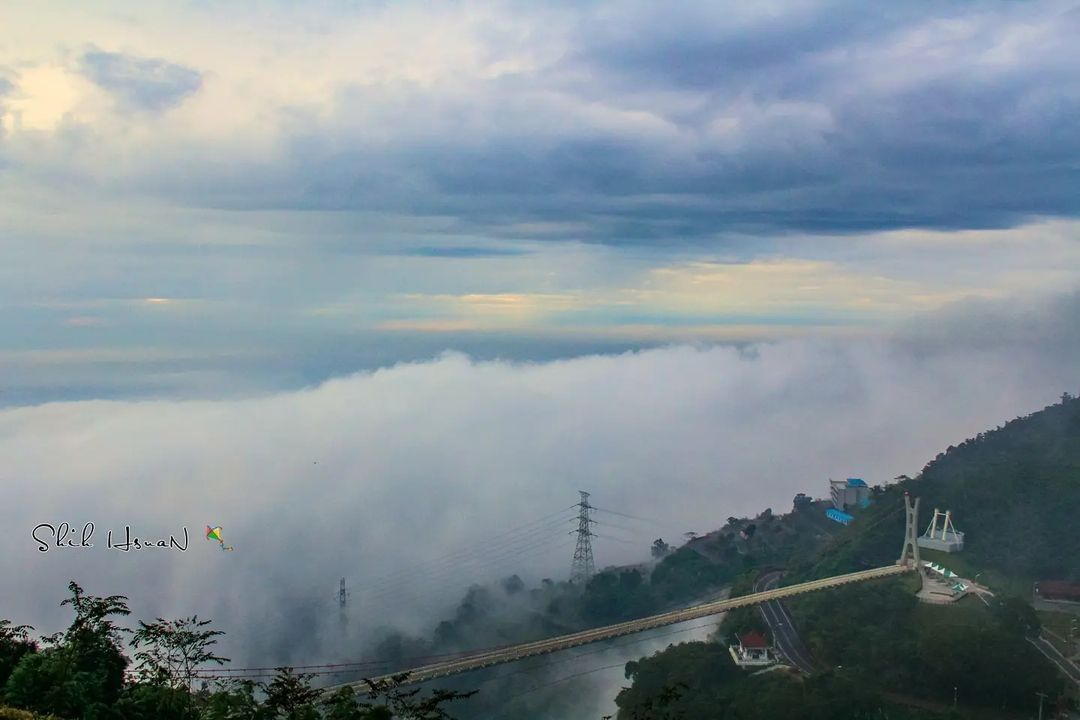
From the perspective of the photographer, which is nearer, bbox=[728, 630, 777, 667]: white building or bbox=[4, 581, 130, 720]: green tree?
bbox=[4, 581, 130, 720]: green tree

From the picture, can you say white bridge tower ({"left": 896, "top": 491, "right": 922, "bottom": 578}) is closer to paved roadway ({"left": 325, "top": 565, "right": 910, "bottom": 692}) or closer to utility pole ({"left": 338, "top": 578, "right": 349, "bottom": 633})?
paved roadway ({"left": 325, "top": 565, "right": 910, "bottom": 692})

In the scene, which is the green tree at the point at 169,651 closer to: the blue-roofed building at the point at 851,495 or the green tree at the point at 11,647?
the green tree at the point at 11,647

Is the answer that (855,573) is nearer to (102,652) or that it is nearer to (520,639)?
(520,639)

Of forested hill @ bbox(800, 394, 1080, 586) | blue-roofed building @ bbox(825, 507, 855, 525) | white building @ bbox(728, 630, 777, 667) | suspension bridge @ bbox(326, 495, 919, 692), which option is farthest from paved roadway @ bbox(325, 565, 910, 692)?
blue-roofed building @ bbox(825, 507, 855, 525)

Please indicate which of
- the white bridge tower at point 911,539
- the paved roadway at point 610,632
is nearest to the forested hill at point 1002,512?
the white bridge tower at point 911,539


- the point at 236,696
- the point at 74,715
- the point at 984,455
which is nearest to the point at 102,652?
the point at 74,715

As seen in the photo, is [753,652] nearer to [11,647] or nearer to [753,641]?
[753,641]

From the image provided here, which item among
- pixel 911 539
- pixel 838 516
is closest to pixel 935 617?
pixel 911 539
